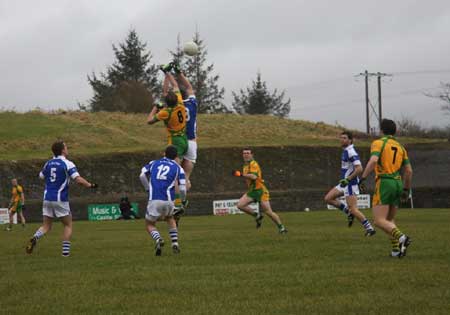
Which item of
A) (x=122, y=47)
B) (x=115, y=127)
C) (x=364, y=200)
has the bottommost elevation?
(x=364, y=200)

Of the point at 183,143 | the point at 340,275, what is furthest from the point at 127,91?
the point at 340,275

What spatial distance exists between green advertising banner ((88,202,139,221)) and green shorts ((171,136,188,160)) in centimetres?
2720

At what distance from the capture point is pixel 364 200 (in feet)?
150

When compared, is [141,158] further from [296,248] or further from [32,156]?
[296,248]

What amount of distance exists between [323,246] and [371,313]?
7240mm

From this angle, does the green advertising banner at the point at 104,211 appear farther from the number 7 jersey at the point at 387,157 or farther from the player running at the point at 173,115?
the number 7 jersey at the point at 387,157

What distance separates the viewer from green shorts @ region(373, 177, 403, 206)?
12.1m

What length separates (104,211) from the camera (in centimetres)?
4462

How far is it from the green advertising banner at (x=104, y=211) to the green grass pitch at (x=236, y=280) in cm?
2897

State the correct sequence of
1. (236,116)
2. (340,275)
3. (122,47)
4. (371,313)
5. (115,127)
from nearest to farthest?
1. (371,313)
2. (340,275)
3. (115,127)
4. (236,116)
5. (122,47)

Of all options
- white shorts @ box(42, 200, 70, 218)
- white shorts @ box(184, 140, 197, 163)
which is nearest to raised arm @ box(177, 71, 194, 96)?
white shorts @ box(184, 140, 197, 163)

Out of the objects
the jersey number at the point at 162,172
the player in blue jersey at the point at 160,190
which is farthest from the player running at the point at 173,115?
the jersey number at the point at 162,172

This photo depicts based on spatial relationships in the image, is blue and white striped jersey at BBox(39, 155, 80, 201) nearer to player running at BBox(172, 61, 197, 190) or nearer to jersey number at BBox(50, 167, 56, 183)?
jersey number at BBox(50, 167, 56, 183)

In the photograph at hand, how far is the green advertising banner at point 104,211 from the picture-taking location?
145ft
